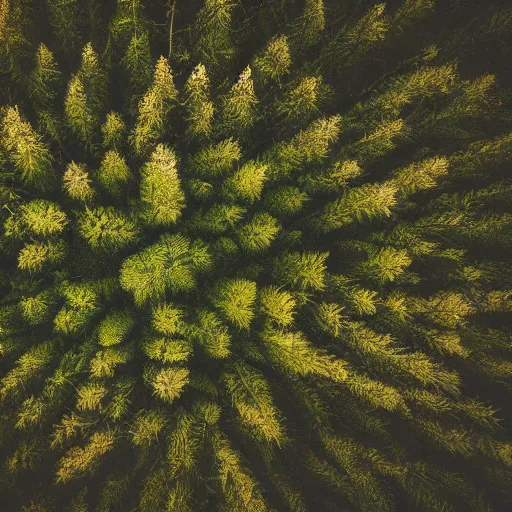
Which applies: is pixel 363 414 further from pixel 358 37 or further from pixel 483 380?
pixel 358 37

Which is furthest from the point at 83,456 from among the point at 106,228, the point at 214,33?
the point at 214,33

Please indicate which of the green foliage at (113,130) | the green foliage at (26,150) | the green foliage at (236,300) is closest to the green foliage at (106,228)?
the green foliage at (26,150)

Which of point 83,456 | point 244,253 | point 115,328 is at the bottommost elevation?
point 83,456

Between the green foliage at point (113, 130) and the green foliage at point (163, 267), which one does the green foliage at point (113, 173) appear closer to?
the green foliage at point (113, 130)

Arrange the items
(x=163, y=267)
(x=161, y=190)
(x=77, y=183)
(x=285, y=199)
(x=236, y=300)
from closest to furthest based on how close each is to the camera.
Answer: (x=77, y=183) → (x=161, y=190) → (x=163, y=267) → (x=236, y=300) → (x=285, y=199)

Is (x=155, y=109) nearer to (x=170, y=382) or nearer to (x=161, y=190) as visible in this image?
(x=161, y=190)

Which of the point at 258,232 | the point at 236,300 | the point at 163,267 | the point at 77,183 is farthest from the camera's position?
the point at 258,232

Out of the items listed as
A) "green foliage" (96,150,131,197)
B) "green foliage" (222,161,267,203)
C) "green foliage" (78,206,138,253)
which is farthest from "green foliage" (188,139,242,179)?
"green foliage" (78,206,138,253)

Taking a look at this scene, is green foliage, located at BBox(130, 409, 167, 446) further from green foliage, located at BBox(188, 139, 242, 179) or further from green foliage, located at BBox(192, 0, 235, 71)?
green foliage, located at BBox(192, 0, 235, 71)
